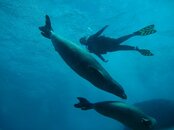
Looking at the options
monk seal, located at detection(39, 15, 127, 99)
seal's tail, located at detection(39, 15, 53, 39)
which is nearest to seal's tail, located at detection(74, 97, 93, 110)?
monk seal, located at detection(39, 15, 127, 99)

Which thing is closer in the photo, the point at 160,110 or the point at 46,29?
the point at 46,29

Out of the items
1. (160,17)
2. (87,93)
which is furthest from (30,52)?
(87,93)

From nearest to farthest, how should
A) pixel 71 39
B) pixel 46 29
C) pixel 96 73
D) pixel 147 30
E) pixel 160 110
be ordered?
pixel 96 73
pixel 46 29
pixel 147 30
pixel 160 110
pixel 71 39

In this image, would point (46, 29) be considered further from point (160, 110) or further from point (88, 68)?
point (160, 110)

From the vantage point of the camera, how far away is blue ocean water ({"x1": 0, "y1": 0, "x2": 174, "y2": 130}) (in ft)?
81.1

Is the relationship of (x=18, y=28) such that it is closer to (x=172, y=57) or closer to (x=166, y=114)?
(x=166, y=114)

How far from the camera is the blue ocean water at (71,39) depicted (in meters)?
24.7

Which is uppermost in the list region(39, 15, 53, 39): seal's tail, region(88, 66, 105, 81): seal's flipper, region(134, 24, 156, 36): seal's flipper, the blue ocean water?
the blue ocean water

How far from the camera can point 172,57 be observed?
47.5 meters

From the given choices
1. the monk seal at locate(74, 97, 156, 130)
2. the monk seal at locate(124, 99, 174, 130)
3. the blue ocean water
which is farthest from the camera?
the blue ocean water

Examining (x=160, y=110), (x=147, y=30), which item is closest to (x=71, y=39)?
(x=160, y=110)

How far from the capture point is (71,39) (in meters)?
32.0

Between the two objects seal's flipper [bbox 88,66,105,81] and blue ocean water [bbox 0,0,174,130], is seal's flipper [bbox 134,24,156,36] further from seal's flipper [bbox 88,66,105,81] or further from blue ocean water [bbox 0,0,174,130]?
blue ocean water [bbox 0,0,174,130]

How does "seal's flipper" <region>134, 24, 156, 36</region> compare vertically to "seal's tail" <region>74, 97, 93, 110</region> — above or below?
above
